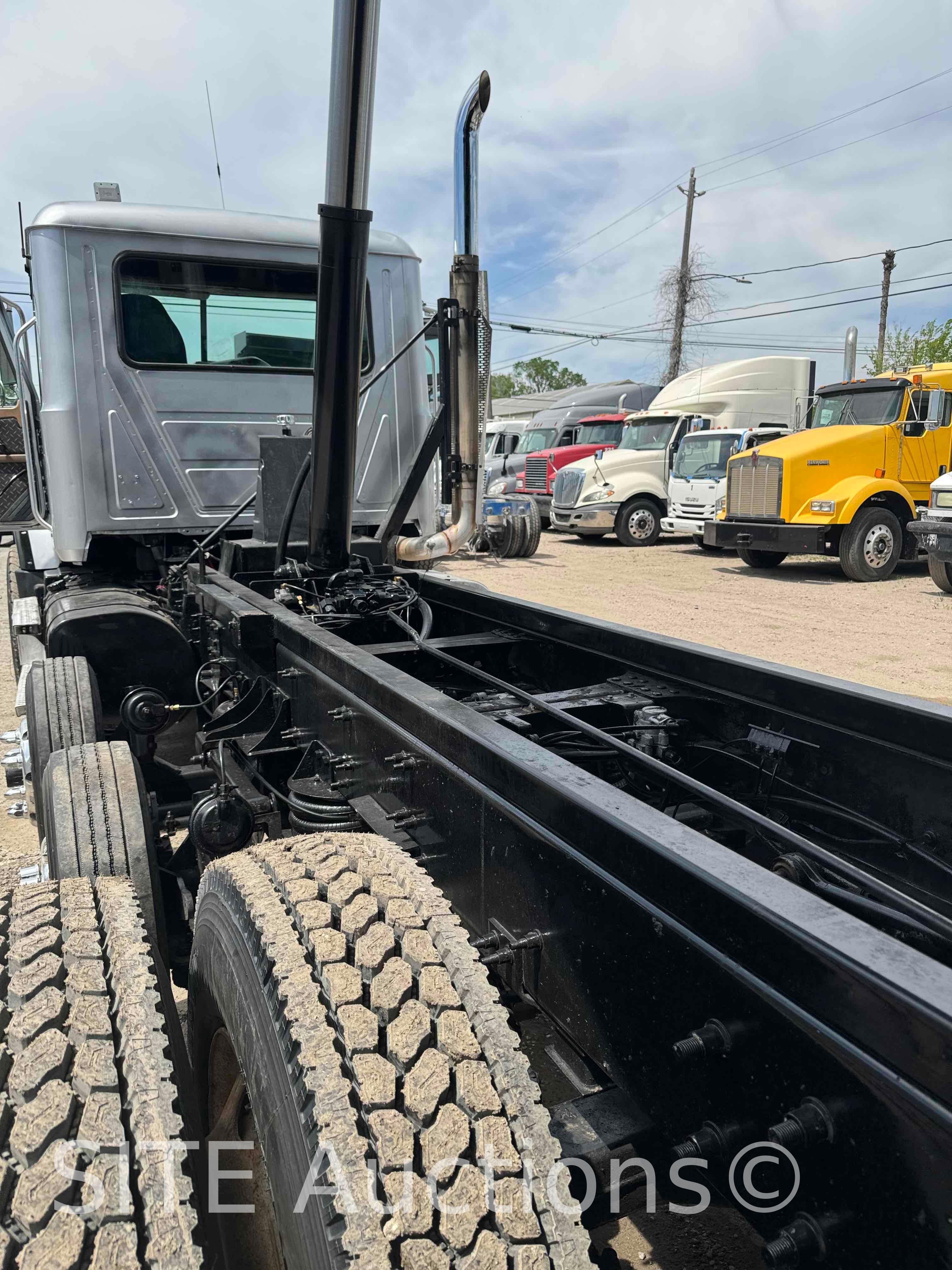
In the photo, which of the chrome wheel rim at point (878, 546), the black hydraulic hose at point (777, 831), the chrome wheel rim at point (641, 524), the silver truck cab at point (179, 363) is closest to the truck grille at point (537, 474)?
the chrome wheel rim at point (641, 524)

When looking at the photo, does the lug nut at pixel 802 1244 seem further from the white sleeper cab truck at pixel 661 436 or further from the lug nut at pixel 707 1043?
the white sleeper cab truck at pixel 661 436

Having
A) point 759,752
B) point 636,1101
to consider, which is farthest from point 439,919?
point 759,752

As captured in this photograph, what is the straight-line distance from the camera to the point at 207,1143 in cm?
161

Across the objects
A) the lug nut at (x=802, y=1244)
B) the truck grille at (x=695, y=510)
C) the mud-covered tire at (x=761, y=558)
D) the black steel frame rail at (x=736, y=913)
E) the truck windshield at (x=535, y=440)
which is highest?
the truck windshield at (x=535, y=440)

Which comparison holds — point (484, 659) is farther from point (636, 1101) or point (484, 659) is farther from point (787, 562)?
point (787, 562)

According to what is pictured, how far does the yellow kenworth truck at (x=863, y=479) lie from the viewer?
41.3 feet

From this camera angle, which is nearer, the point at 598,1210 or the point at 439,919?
the point at 598,1210

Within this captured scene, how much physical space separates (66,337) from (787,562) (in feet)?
44.8

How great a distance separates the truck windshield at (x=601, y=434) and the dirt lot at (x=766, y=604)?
4457 mm

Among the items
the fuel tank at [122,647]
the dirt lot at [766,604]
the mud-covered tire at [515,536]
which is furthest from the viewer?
the mud-covered tire at [515,536]

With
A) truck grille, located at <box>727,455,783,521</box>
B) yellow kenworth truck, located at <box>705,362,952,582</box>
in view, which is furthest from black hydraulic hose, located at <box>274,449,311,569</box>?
truck grille, located at <box>727,455,783,521</box>

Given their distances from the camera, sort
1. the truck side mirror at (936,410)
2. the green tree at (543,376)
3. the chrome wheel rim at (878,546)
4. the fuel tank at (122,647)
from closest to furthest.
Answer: the fuel tank at (122,647)
the chrome wheel rim at (878,546)
the truck side mirror at (936,410)
the green tree at (543,376)

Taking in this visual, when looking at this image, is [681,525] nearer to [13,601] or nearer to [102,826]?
[13,601]

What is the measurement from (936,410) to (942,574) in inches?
116
